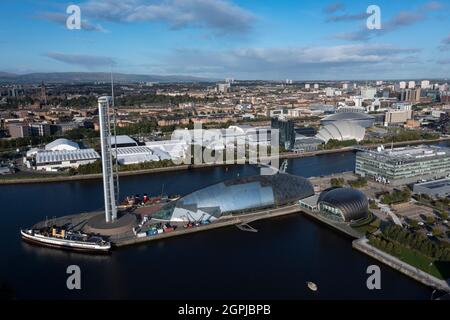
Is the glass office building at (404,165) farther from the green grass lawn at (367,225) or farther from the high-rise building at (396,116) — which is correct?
the high-rise building at (396,116)

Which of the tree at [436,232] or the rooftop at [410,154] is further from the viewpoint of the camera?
the rooftop at [410,154]

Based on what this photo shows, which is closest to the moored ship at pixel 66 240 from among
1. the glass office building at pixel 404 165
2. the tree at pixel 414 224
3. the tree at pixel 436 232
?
the tree at pixel 414 224

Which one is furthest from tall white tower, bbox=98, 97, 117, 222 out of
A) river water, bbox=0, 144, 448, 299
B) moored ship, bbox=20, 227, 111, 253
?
river water, bbox=0, 144, 448, 299

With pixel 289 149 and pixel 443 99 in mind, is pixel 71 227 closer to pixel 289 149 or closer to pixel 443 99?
pixel 289 149

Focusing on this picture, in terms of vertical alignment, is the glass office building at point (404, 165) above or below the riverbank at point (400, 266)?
above

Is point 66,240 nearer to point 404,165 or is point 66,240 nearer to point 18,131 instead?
point 404,165
